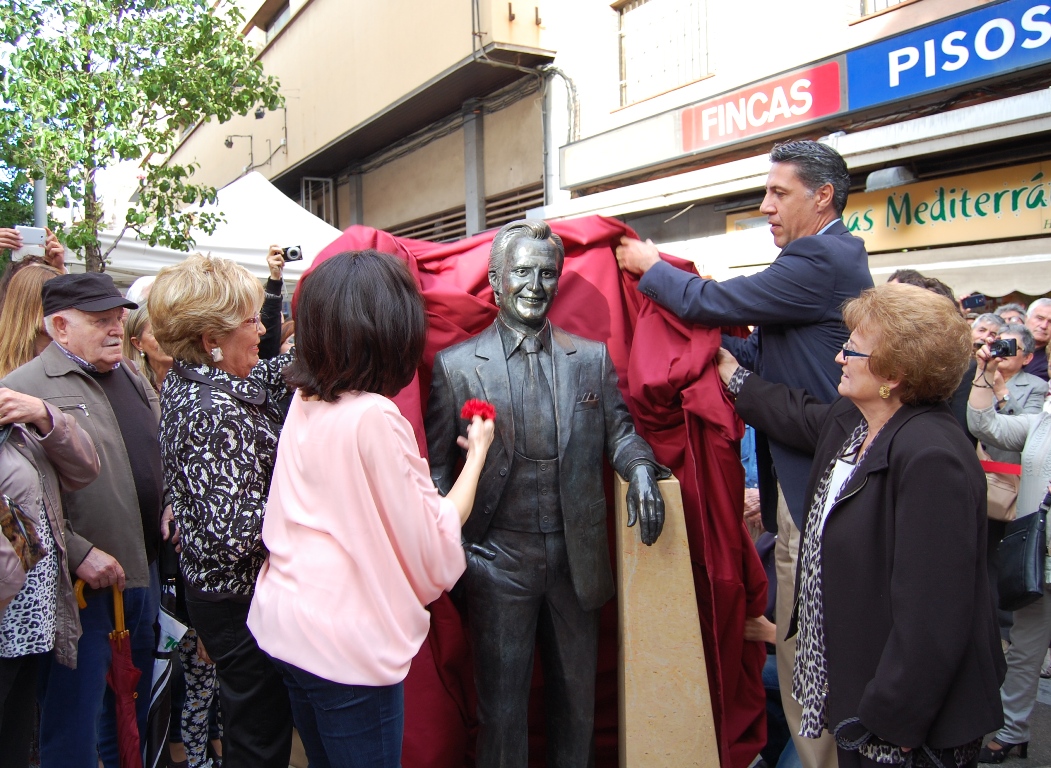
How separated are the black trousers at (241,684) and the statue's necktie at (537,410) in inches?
34.6

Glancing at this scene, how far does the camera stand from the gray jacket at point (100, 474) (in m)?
2.38

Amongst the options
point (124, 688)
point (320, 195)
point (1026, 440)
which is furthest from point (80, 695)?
point (320, 195)

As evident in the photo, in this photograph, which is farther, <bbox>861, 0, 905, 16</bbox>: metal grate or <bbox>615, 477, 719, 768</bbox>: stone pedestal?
<bbox>861, 0, 905, 16</bbox>: metal grate

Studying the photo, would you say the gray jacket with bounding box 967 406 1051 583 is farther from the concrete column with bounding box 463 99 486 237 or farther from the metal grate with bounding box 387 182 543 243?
the concrete column with bounding box 463 99 486 237

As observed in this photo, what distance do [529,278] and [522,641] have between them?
104cm

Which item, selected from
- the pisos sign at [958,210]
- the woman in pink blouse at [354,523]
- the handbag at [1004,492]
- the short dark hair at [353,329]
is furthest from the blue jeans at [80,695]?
the pisos sign at [958,210]

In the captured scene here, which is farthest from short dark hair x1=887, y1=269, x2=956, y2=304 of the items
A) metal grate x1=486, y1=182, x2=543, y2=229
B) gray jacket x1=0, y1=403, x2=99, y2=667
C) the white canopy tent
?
metal grate x1=486, y1=182, x2=543, y2=229

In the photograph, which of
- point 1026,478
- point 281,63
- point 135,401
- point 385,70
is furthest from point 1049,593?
point 281,63

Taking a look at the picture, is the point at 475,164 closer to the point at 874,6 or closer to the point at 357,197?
the point at 357,197

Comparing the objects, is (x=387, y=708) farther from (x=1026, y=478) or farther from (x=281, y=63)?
(x=281, y=63)

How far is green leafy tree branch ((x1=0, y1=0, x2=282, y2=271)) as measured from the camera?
5480 millimetres

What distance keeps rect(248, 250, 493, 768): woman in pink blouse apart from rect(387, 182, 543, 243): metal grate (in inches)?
281

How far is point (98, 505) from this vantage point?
2.43m

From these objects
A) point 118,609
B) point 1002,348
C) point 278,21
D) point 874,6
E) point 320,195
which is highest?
point 278,21
